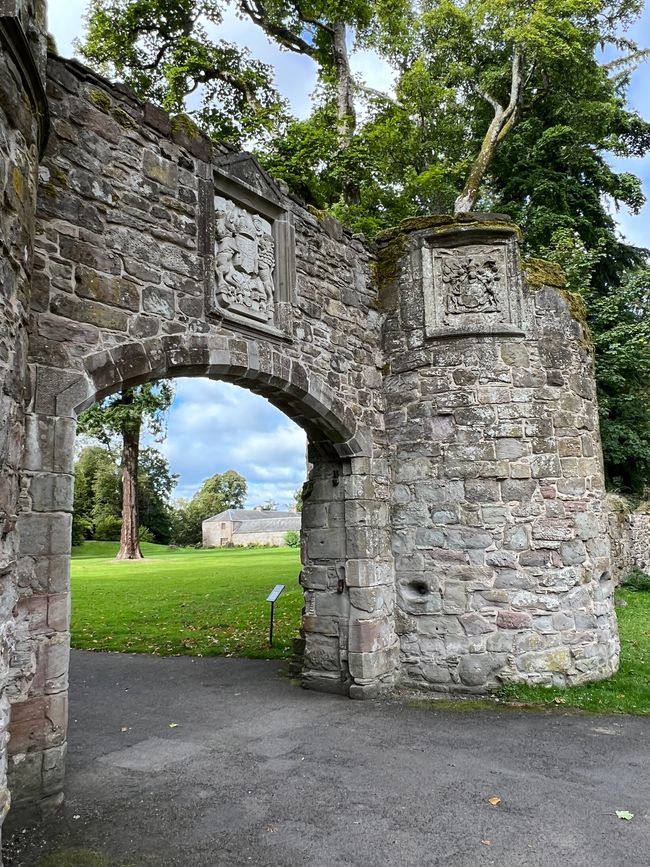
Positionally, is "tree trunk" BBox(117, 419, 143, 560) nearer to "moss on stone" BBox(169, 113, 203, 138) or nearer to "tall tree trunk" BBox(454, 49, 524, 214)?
"tall tree trunk" BBox(454, 49, 524, 214)

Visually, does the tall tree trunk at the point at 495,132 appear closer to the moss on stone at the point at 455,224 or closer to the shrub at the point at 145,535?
the moss on stone at the point at 455,224

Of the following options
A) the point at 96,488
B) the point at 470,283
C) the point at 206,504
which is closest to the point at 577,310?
the point at 470,283

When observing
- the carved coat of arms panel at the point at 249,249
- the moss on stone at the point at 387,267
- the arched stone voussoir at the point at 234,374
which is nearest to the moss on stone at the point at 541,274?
the moss on stone at the point at 387,267

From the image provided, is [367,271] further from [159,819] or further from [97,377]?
[159,819]

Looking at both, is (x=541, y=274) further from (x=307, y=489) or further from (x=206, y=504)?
(x=206, y=504)

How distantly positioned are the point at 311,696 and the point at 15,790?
11.3ft

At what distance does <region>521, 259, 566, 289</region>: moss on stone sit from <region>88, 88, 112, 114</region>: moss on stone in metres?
4.81

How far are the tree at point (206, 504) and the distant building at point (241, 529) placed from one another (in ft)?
6.92

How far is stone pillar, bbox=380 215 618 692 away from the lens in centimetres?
688

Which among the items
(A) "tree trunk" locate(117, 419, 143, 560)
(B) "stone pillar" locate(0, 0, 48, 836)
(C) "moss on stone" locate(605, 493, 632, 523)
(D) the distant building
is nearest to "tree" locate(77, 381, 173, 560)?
(A) "tree trunk" locate(117, 419, 143, 560)

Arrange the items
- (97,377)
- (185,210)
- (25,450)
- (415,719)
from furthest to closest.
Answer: (415,719)
(185,210)
(97,377)
(25,450)

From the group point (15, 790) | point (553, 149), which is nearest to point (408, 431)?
point (15, 790)

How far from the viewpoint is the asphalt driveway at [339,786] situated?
142 inches

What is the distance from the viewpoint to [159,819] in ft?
13.0
